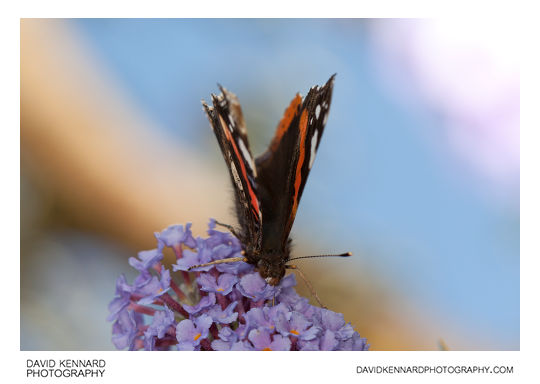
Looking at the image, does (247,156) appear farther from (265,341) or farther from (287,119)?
(265,341)

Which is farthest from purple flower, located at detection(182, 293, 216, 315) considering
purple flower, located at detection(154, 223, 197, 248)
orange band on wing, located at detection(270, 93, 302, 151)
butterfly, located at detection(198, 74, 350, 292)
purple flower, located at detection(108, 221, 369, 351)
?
orange band on wing, located at detection(270, 93, 302, 151)

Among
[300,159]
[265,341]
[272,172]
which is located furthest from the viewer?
[272,172]

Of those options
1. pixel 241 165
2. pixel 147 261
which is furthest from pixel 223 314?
pixel 241 165
